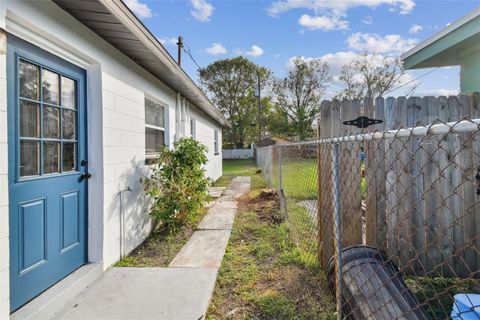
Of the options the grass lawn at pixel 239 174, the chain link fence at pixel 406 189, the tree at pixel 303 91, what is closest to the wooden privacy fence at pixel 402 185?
the chain link fence at pixel 406 189

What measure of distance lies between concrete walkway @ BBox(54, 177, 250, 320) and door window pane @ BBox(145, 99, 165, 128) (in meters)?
2.48

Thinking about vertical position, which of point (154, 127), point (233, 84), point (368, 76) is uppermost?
point (233, 84)

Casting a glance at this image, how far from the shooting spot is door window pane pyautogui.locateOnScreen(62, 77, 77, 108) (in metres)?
2.87

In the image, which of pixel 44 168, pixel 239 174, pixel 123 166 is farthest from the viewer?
pixel 239 174

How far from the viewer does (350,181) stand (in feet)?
9.27

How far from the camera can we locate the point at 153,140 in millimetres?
5391

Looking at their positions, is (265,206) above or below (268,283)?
above

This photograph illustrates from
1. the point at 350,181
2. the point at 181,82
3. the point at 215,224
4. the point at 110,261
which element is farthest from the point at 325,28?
the point at 110,261

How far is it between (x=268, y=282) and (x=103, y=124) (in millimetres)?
2538

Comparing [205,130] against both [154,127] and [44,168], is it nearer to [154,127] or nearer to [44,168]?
[154,127]

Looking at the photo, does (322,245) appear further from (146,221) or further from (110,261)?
(146,221)

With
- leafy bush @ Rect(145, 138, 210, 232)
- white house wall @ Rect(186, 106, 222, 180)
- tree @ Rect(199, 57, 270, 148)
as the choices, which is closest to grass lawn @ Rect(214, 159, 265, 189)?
white house wall @ Rect(186, 106, 222, 180)

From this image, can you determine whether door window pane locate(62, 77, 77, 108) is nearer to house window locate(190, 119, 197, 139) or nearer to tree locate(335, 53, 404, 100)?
house window locate(190, 119, 197, 139)

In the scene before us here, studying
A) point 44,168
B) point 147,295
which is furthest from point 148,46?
point 147,295
